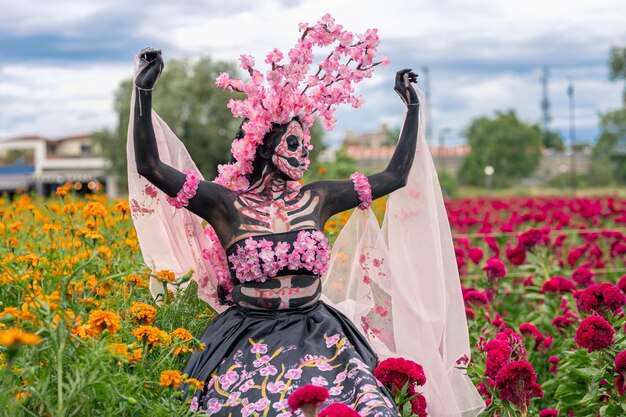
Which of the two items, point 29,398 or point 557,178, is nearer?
point 29,398

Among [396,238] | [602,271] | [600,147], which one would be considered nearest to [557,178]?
[600,147]

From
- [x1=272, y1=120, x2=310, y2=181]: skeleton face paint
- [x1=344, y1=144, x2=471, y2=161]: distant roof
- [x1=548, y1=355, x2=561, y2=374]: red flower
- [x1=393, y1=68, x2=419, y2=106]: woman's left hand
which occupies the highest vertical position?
[x1=344, y1=144, x2=471, y2=161]: distant roof

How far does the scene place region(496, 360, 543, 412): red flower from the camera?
3.37m

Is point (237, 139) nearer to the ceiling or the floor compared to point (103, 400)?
nearer to the ceiling

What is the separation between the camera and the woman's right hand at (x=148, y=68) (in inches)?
145

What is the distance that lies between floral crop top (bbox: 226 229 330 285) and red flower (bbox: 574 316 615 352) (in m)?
1.16

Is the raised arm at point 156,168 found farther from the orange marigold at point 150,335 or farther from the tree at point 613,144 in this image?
the tree at point 613,144

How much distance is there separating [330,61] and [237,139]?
1.78 feet

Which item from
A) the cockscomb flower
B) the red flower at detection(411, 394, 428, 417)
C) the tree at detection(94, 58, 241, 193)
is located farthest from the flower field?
the tree at detection(94, 58, 241, 193)

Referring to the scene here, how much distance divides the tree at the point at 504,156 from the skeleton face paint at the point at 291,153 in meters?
44.4

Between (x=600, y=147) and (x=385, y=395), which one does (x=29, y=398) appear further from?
(x=600, y=147)

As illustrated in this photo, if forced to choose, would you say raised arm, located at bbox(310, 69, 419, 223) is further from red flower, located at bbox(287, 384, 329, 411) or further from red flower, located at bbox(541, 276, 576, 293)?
red flower, located at bbox(541, 276, 576, 293)

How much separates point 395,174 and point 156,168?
1120 mm

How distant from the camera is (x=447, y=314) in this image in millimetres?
4250
